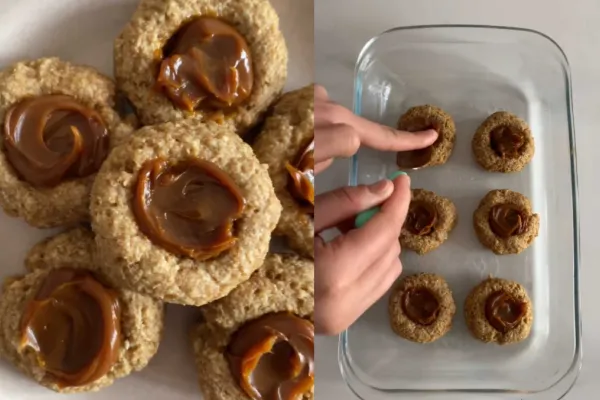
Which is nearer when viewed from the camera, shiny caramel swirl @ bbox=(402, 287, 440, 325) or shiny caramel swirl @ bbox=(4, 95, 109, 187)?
shiny caramel swirl @ bbox=(4, 95, 109, 187)

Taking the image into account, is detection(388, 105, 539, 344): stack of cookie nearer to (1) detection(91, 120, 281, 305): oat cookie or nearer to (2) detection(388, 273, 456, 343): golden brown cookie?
(2) detection(388, 273, 456, 343): golden brown cookie

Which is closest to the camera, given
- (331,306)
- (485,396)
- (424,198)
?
(331,306)

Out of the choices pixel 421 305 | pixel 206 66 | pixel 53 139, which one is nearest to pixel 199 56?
pixel 206 66

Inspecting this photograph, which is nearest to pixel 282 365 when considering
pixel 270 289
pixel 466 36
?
pixel 270 289

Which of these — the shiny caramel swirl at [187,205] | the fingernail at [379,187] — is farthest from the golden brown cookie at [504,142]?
the shiny caramel swirl at [187,205]

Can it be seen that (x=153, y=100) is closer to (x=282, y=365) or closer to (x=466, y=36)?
(x=282, y=365)

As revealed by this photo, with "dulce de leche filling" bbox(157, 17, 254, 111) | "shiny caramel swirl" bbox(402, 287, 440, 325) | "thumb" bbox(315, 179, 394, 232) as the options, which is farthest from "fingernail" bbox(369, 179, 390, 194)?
"shiny caramel swirl" bbox(402, 287, 440, 325)

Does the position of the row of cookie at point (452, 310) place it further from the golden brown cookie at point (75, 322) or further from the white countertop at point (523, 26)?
the golden brown cookie at point (75, 322)

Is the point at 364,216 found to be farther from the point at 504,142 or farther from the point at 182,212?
the point at 504,142
